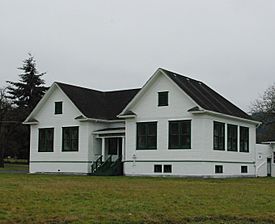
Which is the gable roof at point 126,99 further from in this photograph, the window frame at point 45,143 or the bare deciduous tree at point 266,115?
the bare deciduous tree at point 266,115

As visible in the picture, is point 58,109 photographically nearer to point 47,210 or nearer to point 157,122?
point 157,122

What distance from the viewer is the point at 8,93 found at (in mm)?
71625

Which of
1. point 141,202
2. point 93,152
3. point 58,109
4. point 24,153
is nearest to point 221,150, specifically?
point 93,152

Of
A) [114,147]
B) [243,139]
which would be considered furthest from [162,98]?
[243,139]

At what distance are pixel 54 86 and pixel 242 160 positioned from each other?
15665 mm

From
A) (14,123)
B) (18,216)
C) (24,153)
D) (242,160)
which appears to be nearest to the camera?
(18,216)

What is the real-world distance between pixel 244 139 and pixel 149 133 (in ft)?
25.4

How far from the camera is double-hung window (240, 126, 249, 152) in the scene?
134 ft

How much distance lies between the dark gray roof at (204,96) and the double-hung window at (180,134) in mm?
1759

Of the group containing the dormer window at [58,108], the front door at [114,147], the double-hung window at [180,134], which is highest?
the dormer window at [58,108]

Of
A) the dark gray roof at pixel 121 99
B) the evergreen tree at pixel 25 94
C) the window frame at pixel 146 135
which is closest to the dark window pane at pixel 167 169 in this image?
the window frame at pixel 146 135

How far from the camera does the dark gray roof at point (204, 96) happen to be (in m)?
36.6

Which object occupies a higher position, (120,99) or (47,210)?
(120,99)

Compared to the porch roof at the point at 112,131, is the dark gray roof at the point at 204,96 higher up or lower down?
higher up
